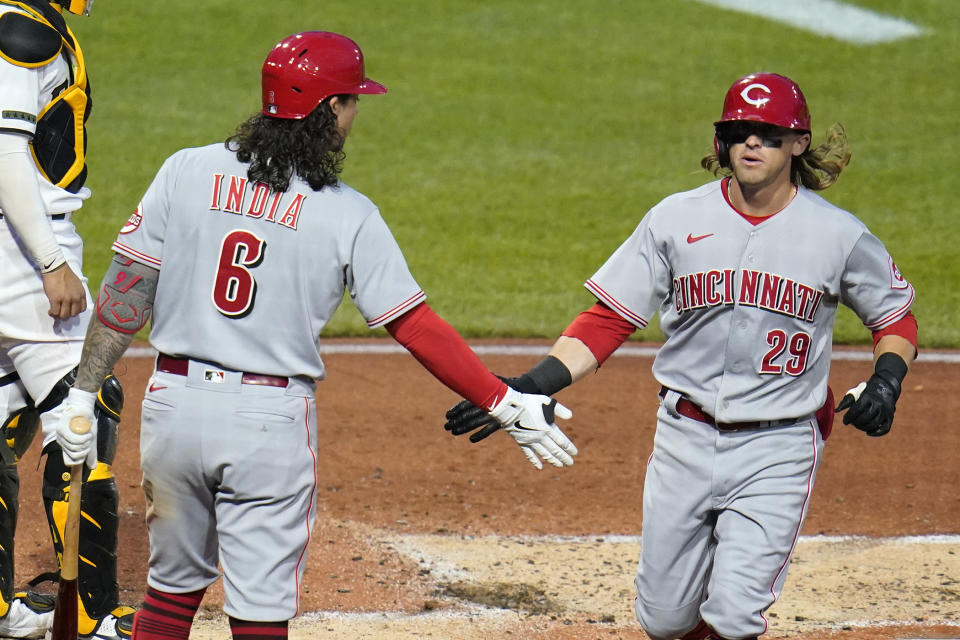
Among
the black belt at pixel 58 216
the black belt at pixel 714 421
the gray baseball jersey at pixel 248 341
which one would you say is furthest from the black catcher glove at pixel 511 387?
the black belt at pixel 58 216

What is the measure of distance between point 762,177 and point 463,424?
1155 mm

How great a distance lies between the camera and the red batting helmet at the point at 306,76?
3605 mm

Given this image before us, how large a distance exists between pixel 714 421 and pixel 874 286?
636mm

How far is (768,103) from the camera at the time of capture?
3.97 meters

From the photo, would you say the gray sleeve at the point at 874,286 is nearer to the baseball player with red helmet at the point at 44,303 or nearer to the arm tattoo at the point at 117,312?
the arm tattoo at the point at 117,312

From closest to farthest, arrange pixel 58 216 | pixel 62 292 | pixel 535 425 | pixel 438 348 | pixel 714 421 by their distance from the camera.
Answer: pixel 438 348 < pixel 535 425 < pixel 714 421 < pixel 62 292 < pixel 58 216

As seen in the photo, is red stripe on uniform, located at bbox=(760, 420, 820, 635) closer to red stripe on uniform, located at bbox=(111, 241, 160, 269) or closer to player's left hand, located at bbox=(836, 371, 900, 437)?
player's left hand, located at bbox=(836, 371, 900, 437)

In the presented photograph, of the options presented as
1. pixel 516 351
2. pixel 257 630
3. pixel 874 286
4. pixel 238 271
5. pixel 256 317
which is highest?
pixel 874 286

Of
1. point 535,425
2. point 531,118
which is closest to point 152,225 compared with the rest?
point 535,425

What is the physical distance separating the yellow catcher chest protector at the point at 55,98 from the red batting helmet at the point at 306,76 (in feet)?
3.92

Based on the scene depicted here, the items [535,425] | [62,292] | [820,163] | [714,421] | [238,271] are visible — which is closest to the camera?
[238,271]

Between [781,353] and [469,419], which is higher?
[781,353]

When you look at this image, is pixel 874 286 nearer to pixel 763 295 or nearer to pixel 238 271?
pixel 763 295

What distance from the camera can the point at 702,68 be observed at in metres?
16.9
